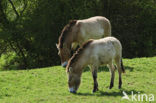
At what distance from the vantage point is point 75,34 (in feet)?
46.7

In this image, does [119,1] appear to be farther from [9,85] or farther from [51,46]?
[9,85]

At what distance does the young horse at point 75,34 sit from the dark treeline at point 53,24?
32.6 feet

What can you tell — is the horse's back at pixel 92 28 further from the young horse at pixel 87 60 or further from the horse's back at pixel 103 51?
the young horse at pixel 87 60

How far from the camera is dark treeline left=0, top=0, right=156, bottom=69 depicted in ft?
80.7

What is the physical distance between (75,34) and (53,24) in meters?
10.9

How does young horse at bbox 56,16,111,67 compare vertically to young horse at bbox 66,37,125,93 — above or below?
below

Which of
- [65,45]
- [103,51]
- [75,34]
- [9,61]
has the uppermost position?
[103,51]

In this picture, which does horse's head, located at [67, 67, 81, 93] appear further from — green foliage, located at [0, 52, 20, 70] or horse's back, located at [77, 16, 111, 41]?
green foliage, located at [0, 52, 20, 70]

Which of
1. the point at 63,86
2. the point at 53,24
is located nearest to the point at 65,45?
the point at 63,86

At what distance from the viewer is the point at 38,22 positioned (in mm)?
24406

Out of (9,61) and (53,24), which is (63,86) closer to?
(53,24)

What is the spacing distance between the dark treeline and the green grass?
419 inches

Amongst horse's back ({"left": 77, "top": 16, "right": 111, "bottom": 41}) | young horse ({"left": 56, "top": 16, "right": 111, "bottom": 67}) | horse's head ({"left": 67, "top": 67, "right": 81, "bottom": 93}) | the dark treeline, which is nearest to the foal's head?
young horse ({"left": 56, "top": 16, "right": 111, "bottom": 67})

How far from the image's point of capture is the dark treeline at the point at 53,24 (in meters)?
24.6
